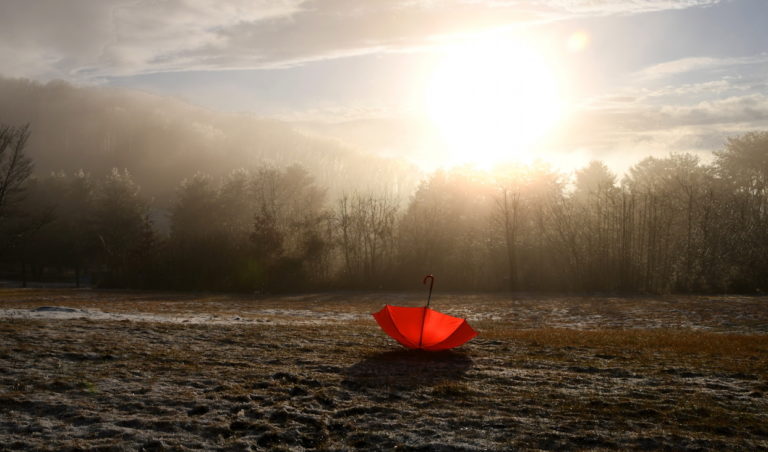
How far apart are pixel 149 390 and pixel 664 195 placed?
30513mm

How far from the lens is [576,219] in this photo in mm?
33469

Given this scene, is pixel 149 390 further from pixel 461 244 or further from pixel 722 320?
pixel 461 244

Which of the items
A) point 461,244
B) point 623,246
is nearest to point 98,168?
point 461,244

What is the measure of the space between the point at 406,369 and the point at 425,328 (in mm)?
1222

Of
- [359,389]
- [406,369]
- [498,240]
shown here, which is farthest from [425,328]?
Answer: [498,240]

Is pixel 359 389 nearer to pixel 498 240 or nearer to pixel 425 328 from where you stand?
pixel 425 328

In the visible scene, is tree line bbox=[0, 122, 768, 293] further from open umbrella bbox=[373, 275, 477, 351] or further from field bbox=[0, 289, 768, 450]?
open umbrella bbox=[373, 275, 477, 351]

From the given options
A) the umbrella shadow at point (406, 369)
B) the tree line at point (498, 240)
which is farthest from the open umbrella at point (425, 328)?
the tree line at point (498, 240)

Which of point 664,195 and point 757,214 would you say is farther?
point 757,214

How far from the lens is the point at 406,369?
9703mm

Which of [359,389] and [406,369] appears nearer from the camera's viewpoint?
[359,389]

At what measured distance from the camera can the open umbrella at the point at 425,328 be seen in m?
10.8

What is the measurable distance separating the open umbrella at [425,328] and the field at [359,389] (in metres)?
0.28

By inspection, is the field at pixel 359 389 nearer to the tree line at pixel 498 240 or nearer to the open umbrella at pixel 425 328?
the open umbrella at pixel 425 328
